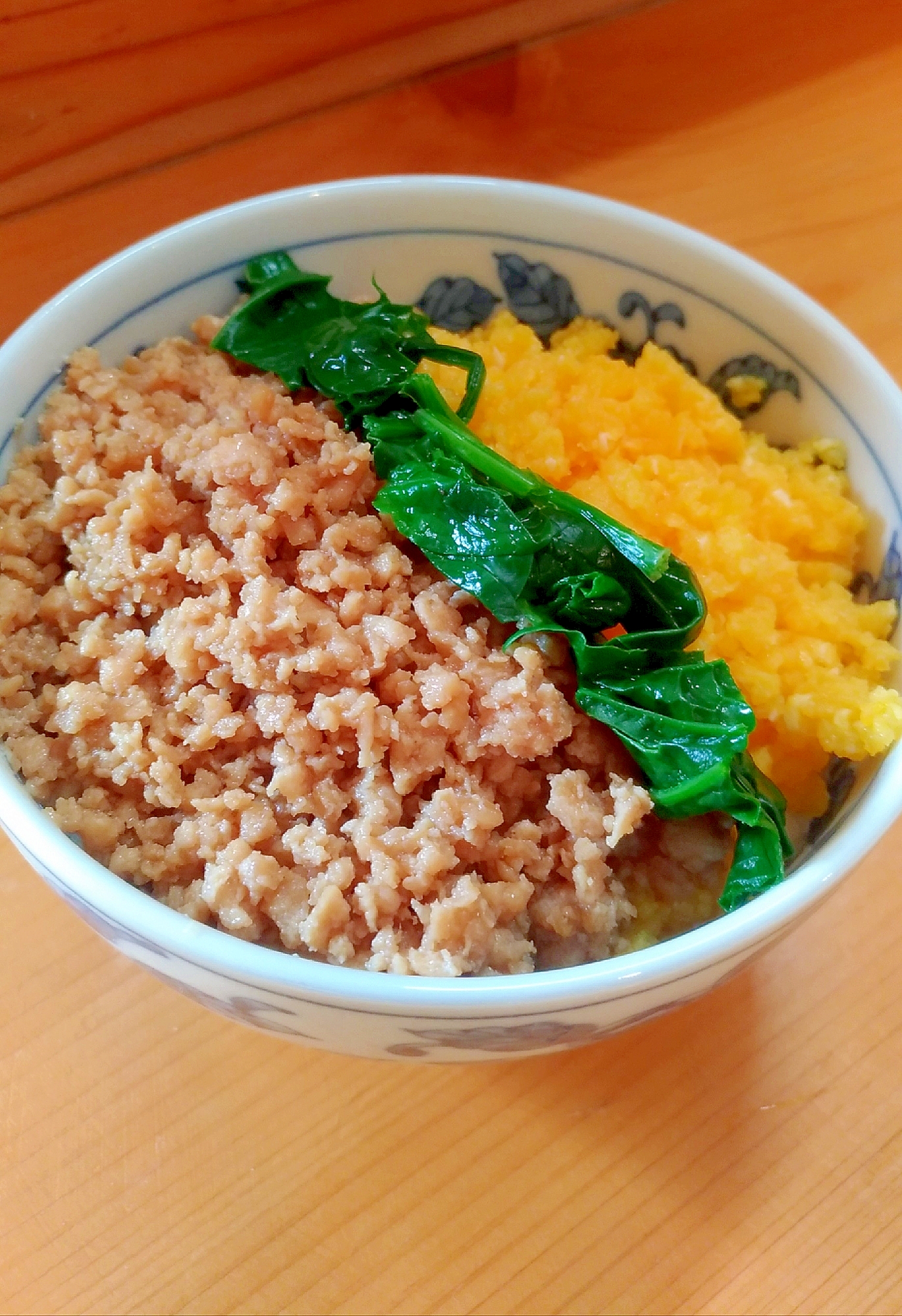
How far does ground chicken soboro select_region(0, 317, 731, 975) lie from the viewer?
108cm

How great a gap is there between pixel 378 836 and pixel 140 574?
16.9 inches

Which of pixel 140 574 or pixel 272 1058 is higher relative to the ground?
pixel 140 574

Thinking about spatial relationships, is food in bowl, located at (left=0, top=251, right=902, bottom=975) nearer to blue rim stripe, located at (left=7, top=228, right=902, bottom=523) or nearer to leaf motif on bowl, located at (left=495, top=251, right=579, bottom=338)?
blue rim stripe, located at (left=7, top=228, right=902, bottom=523)

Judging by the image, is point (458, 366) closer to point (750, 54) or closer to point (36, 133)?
point (36, 133)

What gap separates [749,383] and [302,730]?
2.98ft

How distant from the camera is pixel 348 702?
1.14 m

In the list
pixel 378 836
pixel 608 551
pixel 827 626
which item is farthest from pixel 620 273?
pixel 378 836

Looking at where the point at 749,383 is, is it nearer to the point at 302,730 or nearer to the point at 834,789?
the point at 834,789

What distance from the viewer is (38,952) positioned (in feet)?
4.47

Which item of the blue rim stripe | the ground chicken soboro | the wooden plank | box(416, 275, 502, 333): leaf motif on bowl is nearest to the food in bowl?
the ground chicken soboro

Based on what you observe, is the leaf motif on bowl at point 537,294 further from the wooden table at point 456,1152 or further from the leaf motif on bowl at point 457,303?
the wooden table at point 456,1152

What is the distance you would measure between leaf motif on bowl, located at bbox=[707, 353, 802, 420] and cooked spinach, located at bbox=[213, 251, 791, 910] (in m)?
0.41

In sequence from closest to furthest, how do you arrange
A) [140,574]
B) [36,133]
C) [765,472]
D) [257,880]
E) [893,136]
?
1. [257,880]
2. [140,574]
3. [765,472]
4. [36,133]
5. [893,136]

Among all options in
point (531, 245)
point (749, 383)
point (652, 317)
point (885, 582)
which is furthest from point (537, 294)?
point (885, 582)
